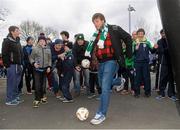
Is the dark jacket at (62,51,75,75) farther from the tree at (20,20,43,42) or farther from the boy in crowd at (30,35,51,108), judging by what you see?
the tree at (20,20,43,42)

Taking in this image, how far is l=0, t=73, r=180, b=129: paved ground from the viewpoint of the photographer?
6074 millimetres

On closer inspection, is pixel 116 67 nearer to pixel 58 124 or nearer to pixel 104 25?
pixel 104 25

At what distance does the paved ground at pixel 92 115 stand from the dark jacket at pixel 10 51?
1091mm

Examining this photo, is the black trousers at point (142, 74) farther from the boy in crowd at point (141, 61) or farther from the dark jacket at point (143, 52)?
the dark jacket at point (143, 52)

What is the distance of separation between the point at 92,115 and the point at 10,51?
298cm

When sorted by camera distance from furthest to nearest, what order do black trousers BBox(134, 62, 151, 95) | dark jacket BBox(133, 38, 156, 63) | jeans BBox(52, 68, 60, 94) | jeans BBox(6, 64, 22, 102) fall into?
jeans BBox(52, 68, 60, 94)
black trousers BBox(134, 62, 151, 95)
dark jacket BBox(133, 38, 156, 63)
jeans BBox(6, 64, 22, 102)

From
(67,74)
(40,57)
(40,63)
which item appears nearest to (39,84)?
(40,63)

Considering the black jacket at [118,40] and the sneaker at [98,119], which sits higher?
the black jacket at [118,40]

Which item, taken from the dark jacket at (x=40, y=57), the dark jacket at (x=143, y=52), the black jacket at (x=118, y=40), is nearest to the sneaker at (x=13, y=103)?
the dark jacket at (x=40, y=57)

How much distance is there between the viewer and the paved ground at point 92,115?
6.07 metres

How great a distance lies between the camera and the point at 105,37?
20.5ft

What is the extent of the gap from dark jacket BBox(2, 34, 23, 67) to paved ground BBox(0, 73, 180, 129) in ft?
3.58

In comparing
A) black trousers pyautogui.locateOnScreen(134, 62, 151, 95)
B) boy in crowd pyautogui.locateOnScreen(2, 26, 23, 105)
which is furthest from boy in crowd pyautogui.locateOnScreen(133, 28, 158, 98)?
boy in crowd pyautogui.locateOnScreen(2, 26, 23, 105)

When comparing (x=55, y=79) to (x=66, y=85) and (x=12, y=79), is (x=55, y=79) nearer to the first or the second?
(x=66, y=85)
